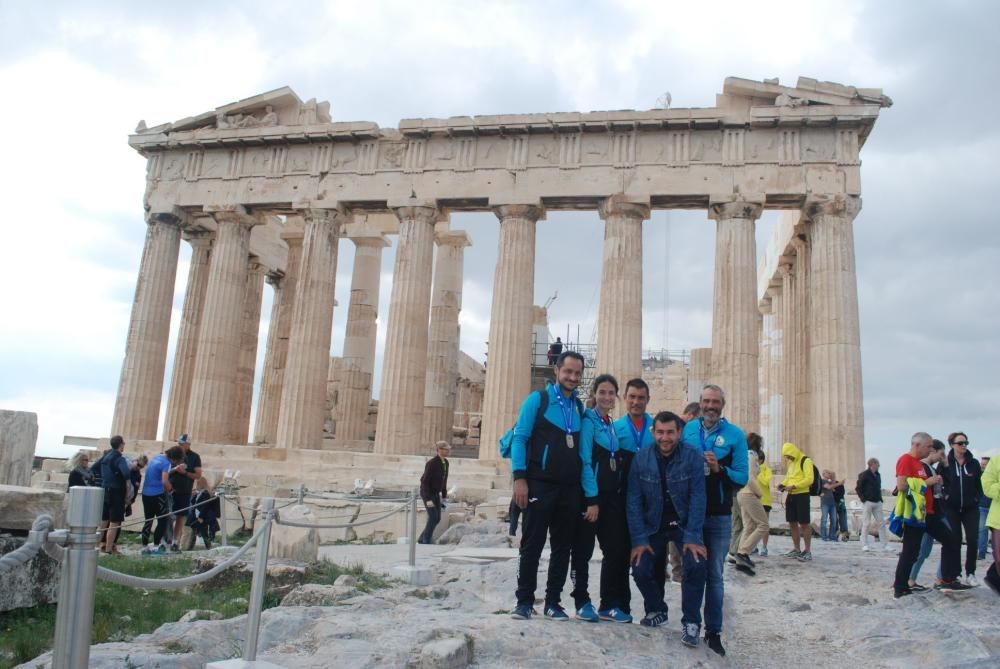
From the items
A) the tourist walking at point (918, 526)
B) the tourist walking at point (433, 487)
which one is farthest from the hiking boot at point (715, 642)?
the tourist walking at point (433, 487)

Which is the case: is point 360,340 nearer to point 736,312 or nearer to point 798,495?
point 736,312

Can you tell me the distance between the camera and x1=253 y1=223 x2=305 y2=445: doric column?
29.8 metres

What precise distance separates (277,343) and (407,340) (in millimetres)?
8521

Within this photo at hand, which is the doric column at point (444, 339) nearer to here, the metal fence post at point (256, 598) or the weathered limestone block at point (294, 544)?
the weathered limestone block at point (294, 544)

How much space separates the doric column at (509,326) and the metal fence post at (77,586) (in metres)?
18.8

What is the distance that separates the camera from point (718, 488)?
6457 millimetres

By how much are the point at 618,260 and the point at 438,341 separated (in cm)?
810

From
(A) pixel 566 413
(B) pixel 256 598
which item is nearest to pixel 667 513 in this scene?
(A) pixel 566 413

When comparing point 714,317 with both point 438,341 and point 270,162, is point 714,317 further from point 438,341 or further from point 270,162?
point 270,162

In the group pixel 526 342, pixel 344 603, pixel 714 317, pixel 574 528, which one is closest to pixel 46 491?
pixel 344 603

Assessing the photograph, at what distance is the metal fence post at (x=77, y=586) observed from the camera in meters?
3.57

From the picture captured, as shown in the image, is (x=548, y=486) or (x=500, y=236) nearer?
(x=548, y=486)

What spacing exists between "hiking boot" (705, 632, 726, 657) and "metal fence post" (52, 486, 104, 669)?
432cm

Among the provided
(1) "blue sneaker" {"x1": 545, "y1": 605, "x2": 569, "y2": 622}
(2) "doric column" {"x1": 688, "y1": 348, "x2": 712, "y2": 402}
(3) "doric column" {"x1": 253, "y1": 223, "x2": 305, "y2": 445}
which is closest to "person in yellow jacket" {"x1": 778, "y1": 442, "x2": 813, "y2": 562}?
(1) "blue sneaker" {"x1": 545, "y1": 605, "x2": 569, "y2": 622}
